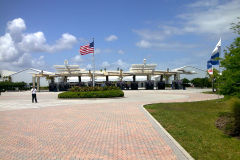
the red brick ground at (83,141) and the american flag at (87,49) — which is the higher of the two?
the american flag at (87,49)

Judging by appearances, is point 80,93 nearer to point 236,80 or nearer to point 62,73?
point 236,80

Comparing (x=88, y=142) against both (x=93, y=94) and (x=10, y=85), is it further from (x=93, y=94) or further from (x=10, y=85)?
(x=10, y=85)

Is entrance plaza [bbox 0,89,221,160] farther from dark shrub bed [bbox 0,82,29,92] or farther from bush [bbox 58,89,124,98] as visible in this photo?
dark shrub bed [bbox 0,82,29,92]

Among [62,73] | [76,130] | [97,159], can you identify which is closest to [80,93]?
[76,130]

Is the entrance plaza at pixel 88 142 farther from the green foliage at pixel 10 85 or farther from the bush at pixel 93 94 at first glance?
the green foliage at pixel 10 85

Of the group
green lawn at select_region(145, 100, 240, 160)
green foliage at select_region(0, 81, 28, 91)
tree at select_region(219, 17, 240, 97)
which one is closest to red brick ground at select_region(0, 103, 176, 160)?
green lawn at select_region(145, 100, 240, 160)

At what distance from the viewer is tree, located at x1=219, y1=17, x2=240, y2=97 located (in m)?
8.35

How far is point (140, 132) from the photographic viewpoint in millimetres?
7770

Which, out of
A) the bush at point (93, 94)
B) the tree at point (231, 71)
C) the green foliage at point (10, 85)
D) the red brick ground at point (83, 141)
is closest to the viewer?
the red brick ground at point (83, 141)

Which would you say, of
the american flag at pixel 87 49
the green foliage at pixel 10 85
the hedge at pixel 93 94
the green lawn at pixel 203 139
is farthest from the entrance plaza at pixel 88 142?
the green foliage at pixel 10 85

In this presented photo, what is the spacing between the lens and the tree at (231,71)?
27.4 feet

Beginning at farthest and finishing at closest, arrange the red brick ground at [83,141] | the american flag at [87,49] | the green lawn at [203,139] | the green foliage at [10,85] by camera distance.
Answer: the green foliage at [10,85] < the american flag at [87,49] < the red brick ground at [83,141] < the green lawn at [203,139]

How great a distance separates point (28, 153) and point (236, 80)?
7479 millimetres

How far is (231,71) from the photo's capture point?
881 centimetres
